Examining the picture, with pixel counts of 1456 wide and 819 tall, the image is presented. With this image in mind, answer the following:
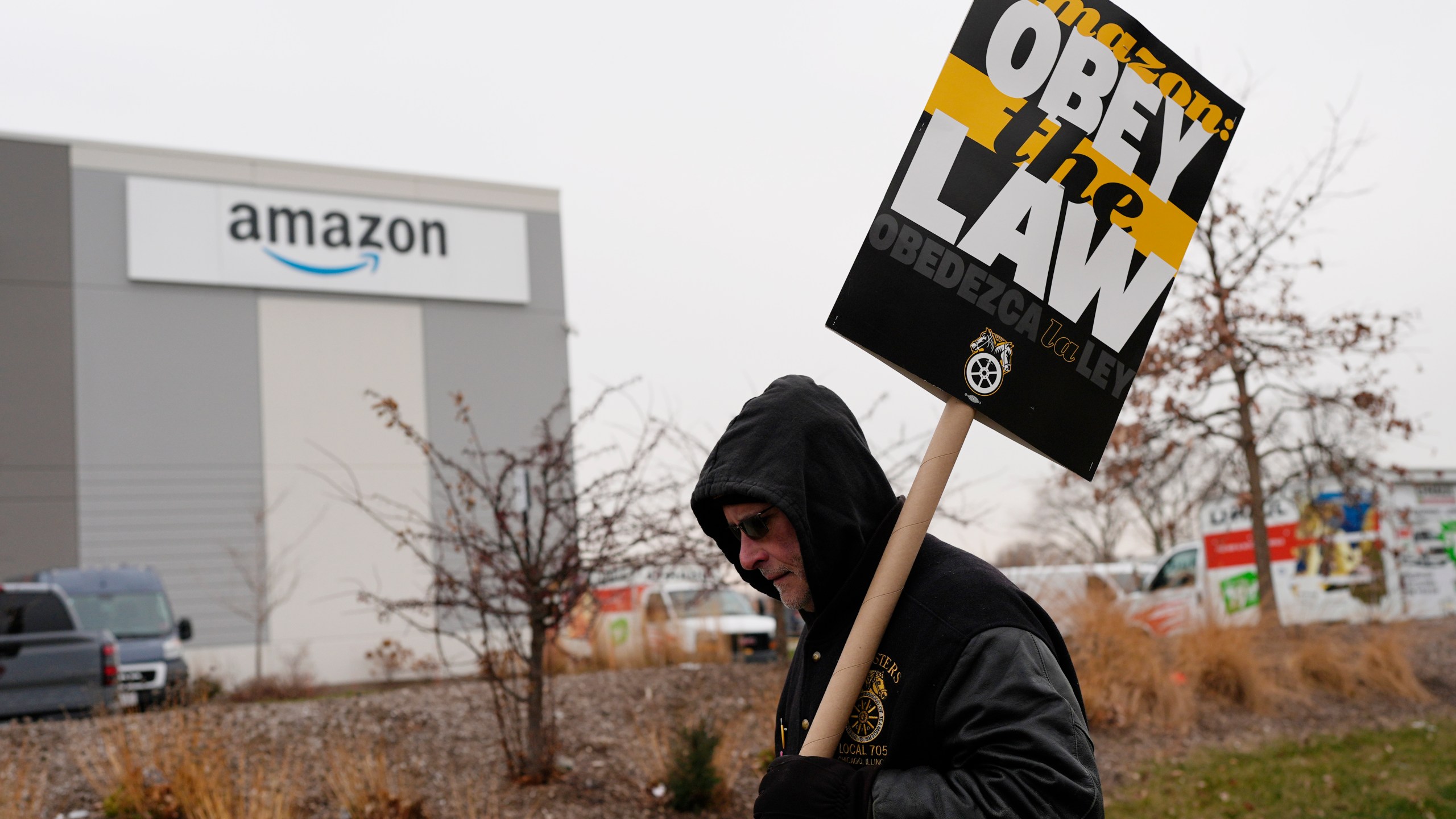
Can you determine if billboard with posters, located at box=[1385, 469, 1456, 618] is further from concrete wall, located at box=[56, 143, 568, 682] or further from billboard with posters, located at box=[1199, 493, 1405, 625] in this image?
concrete wall, located at box=[56, 143, 568, 682]

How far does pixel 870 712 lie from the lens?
225 cm

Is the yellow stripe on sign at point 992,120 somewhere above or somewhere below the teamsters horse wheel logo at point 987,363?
above

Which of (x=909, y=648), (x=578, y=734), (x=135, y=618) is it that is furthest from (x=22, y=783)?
(x=135, y=618)

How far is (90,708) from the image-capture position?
10906mm

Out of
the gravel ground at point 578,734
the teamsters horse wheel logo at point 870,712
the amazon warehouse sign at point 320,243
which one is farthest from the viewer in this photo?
the amazon warehouse sign at point 320,243

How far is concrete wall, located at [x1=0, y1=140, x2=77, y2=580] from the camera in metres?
22.3

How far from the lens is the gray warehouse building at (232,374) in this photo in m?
23.1

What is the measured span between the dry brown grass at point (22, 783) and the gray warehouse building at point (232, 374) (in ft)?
47.2

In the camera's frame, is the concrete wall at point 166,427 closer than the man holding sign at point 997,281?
No

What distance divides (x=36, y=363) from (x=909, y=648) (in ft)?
83.6

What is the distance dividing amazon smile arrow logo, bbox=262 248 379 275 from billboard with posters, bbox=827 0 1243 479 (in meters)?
25.3

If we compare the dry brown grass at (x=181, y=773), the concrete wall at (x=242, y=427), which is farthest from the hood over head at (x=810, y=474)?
the concrete wall at (x=242, y=427)

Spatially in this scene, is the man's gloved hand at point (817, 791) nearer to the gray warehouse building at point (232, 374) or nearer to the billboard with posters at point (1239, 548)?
the billboard with posters at point (1239, 548)

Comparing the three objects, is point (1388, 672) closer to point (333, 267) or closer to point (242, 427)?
point (242, 427)
